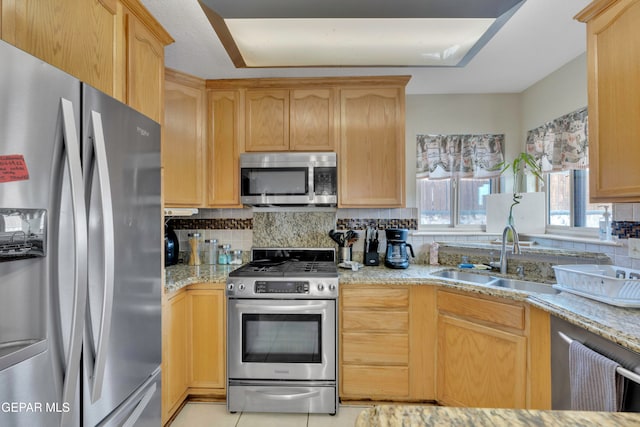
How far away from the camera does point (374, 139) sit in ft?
8.32

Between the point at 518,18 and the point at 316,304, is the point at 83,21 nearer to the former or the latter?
the point at 316,304

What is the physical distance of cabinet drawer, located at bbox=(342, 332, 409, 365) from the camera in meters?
2.17

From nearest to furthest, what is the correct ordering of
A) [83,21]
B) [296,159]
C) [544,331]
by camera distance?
1. [83,21]
2. [544,331]
3. [296,159]

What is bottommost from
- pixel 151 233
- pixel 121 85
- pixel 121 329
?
pixel 121 329

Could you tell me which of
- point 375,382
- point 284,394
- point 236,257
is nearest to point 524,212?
point 375,382

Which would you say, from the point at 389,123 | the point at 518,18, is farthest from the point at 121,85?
the point at 518,18

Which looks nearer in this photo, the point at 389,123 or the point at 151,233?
the point at 151,233

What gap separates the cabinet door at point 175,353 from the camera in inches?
75.1

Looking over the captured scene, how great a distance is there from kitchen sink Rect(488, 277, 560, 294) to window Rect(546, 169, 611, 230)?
25.5 inches

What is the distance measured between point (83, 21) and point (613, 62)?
2389mm

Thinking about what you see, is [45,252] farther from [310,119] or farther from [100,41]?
[310,119]

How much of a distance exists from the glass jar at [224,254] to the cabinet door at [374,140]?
1.08 meters

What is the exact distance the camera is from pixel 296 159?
2.43m

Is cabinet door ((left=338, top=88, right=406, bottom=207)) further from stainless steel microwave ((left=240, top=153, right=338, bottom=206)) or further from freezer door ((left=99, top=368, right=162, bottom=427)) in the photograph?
freezer door ((left=99, top=368, right=162, bottom=427))
